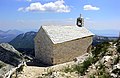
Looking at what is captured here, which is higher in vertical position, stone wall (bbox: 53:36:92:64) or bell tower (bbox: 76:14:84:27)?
bell tower (bbox: 76:14:84:27)

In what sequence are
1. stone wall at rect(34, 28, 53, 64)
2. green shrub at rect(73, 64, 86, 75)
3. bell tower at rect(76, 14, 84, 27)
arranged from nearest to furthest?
green shrub at rect(73, 64, 86, 75) → stone wall at rect(34, 28, 53, 64) → bell tower at rect(76, 14, 84, 27)

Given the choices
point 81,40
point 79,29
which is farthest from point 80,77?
point 79,29

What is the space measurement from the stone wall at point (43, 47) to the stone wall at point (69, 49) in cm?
76

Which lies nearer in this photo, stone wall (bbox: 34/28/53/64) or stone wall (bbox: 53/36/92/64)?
stone wall (bbox: 53/36/92/64)

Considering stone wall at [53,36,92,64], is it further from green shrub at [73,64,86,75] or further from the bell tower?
green shrub at [73,64,86,75]

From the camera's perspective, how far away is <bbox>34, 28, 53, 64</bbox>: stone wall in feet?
112

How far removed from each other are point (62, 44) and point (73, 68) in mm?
9511

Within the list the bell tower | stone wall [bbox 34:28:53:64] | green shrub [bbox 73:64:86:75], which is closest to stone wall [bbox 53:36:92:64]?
stone wall [bbox 34:28:53:64]

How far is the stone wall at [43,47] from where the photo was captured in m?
34.1

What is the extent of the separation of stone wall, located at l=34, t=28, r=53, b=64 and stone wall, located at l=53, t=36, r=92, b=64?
30.1 inches

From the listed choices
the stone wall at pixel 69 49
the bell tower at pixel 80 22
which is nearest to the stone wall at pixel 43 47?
the stone wall at pixel 69 49

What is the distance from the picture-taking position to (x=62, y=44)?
34.3m

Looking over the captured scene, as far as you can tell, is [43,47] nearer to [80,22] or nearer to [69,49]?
[69,49]

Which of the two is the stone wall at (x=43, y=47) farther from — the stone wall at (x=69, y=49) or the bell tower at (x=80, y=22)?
the bell tower at (x=80, y=22)
